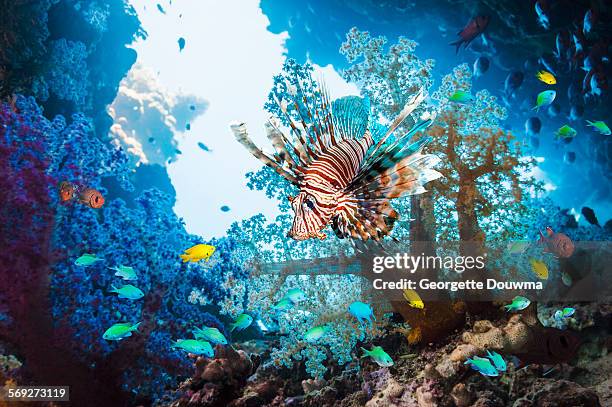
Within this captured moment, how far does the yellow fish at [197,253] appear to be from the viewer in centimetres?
428

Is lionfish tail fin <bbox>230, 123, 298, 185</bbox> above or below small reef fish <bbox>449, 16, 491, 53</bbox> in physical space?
below

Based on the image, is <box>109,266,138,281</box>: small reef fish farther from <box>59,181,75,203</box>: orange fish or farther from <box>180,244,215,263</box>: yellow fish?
<box>59,181,75,203</box>: orange fish

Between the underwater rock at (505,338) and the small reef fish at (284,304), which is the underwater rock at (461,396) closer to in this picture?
the underwater rock at (505,338)

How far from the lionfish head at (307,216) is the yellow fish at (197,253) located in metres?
2.62

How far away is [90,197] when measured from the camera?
4.27 metres

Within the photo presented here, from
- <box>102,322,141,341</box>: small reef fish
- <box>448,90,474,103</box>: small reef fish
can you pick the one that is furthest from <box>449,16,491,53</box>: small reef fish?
<box>102,322,141,341</box>: small reef fish

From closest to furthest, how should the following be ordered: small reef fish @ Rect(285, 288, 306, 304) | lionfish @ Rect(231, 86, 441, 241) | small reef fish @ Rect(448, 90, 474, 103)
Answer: lionfish @ Rect(231, 86, 441, 241), small reef fish @ Rect(285, 288, 306, 304), small reef fish @ Rect(448, 90, 474, 103)

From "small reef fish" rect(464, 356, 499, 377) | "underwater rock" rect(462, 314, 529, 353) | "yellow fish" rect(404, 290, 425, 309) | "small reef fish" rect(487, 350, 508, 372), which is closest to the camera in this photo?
"small reef fish" rect(464, 356, 499, 377)

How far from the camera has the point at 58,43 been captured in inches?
382

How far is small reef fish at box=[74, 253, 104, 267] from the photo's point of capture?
3.72 m

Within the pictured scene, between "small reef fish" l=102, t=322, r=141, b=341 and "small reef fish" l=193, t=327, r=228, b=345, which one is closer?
"small reef fish" l=102, t=322, r=141, b=341

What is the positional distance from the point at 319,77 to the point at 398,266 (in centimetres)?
295

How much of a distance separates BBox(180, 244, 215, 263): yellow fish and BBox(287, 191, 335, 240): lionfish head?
262 centimetres

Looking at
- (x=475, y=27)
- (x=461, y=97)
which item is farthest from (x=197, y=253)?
(x=475, y=27)
